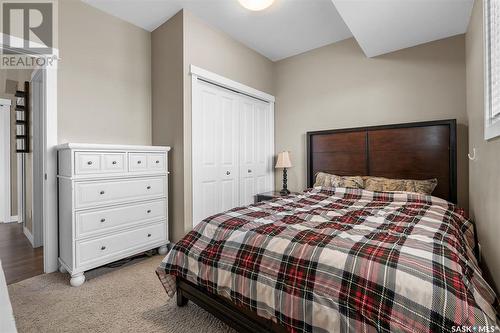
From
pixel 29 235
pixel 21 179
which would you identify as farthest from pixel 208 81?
pixel 21 179

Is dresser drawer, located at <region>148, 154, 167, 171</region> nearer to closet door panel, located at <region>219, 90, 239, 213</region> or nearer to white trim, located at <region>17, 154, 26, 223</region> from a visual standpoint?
closet door panel, located at <region>219, 90, 239, 213</region>

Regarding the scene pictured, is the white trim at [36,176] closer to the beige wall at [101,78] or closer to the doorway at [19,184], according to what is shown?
the doorway at [19,184]

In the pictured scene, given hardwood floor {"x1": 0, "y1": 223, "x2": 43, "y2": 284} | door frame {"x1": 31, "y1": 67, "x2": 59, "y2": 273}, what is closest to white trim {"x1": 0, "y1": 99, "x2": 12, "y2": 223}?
hardwood floor {"x1": 0, "y1": 223, "x2": 43, "y2": 284}

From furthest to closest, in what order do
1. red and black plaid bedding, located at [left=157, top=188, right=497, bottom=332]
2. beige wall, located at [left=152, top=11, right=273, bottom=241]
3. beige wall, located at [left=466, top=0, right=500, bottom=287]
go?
beige wall, located at [left=152, top=11, right=273, bottom=241]
beige wall, located at [left=466, top=0, right=500, bottom=287]
red and black plaid bedding, located at [left=157, top=188, right=497, bottom=332]

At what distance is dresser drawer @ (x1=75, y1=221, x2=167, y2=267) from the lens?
2.14 metres

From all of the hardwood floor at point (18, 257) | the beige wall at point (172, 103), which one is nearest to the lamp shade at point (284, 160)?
the beige wall at point (172, 103)

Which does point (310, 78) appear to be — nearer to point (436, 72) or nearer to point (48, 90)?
point (436, 72)

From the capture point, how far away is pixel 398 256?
1.10 meters

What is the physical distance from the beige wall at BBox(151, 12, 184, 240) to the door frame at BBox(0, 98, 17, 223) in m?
3.23

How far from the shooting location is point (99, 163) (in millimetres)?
2258

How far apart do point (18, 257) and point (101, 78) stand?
7.06ft

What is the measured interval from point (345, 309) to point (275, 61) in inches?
151

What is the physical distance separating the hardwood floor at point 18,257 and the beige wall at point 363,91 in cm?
317

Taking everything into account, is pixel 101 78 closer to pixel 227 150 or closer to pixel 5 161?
pixel 227 150
